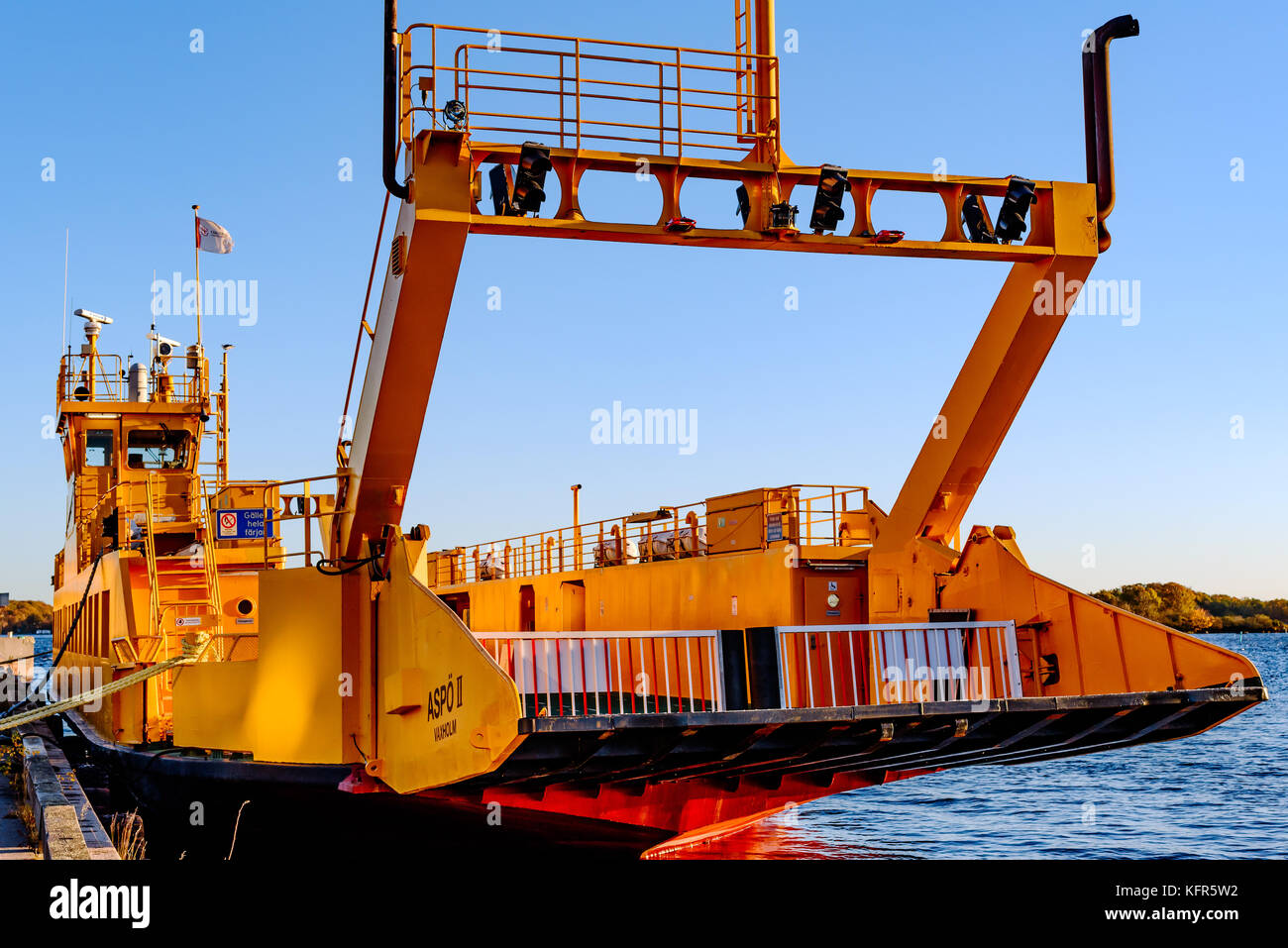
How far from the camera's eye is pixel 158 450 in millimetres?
24438

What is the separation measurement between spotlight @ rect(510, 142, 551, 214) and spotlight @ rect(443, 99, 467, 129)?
1.83 feet

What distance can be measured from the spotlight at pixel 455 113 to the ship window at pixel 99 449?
17227 millimetres

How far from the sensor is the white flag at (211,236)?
23.1 m

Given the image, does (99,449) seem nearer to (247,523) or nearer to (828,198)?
(247,523)

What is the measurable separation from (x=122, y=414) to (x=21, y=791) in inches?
427

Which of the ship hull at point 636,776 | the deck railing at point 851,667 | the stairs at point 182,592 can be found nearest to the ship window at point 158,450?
the stairs at point 182,592

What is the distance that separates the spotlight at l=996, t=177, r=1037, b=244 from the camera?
11.1m

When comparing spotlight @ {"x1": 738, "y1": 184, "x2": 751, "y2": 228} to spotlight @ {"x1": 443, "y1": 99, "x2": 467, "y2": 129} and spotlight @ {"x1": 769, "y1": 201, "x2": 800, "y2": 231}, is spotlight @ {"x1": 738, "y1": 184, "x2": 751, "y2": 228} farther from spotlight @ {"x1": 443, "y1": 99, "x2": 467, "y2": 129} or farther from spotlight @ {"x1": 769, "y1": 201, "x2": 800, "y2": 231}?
spotlight @ {"x1": 443, "y1": 99, "x2": 467, "y2": 129}

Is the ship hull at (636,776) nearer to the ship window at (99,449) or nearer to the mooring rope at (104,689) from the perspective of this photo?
the mooring rope at (104,689)

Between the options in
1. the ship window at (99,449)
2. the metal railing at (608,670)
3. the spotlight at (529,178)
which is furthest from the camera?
the ship window at (99,449)

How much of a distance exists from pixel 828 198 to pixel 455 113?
3.38 meters

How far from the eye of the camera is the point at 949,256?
11.0m

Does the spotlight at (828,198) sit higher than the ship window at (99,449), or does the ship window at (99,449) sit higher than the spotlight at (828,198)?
the spotlight at (828,198)
